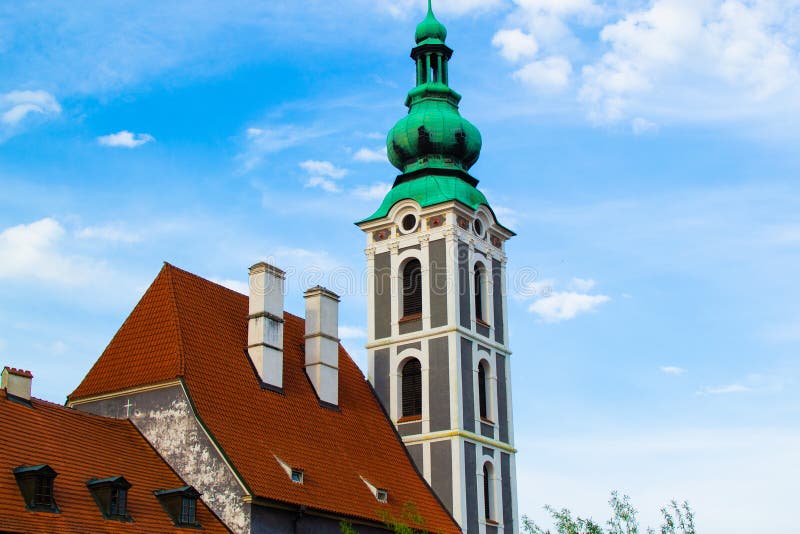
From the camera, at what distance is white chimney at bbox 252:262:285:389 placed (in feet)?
98.9

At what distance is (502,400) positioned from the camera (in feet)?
122

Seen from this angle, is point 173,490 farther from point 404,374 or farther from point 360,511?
point 404,374

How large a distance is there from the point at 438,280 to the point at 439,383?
333cm

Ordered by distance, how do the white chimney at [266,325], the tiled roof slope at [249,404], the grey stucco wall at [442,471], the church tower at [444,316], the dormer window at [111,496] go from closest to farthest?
the dormer window at [111,496]
the tiled roof slope at [249,404]
the white chimney at [266,325]
the grey stucco wall at [442,471]
the church tower at [444,316]

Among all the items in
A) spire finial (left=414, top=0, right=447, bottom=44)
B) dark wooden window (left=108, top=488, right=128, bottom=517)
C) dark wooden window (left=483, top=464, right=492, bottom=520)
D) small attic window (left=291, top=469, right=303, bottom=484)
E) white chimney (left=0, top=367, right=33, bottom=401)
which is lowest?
dark wooden window (left=108, top=488, right=128, bottom=517)

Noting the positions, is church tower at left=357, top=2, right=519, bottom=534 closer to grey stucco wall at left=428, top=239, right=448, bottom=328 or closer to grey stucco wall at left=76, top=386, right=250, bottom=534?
grey stucco wall at left=428, top=239, right=448, bottom=328

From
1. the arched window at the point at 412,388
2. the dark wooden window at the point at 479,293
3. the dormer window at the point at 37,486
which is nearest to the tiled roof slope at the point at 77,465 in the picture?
the dormer window at the point at 37,486

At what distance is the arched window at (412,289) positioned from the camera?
36.7 metres

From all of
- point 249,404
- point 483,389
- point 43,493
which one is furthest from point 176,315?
point 483,389

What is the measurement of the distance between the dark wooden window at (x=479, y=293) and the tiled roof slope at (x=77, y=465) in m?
14.0

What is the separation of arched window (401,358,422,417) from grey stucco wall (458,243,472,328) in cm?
203

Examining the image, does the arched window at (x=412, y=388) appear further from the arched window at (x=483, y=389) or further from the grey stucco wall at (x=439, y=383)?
the arched window at (x=483, y=389)

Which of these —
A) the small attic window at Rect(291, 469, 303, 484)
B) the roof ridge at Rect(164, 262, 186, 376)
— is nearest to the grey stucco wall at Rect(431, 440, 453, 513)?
the small attic window at Rect(291, 469, 303, 484)

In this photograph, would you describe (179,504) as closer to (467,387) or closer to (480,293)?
(467,387)
